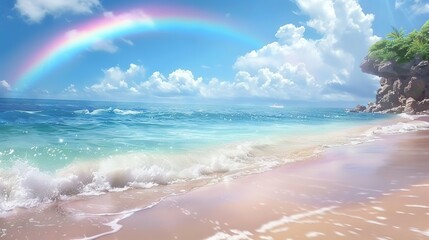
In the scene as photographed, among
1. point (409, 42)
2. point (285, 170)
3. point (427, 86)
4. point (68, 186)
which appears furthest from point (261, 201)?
point (409, 42)

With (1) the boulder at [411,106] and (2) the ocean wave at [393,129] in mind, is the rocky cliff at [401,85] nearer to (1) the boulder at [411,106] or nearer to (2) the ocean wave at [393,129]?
(1) the boulder at [411,106]

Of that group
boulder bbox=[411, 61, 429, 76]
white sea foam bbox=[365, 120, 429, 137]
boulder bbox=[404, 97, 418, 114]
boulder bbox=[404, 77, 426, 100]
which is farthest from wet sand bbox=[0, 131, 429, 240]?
boulder bbox=[411, 61, 429, 76]

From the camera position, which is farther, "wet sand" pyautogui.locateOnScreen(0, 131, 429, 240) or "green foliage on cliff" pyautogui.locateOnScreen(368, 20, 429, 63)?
"green foliage on cliff" pyautogui.locateOnScreen(368, 20, 429, 63)

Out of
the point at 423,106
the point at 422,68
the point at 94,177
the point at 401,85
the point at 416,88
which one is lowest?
the point at 94,177

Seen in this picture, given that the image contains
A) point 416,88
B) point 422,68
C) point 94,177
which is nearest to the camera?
point 94,177

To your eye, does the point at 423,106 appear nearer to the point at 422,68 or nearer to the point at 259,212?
the point at 422,68

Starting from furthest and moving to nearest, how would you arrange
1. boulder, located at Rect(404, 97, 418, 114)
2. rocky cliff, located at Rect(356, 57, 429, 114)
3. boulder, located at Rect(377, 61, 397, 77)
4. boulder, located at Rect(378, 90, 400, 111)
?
boulder, located at Rect(378, 90, 400, 111) < boulder, located at Rect(377, 61, 397, 77) < rocky cliff, located at Rect(356, 57, 429, 114) < boulder, located at Rect(404, 97, 418, 114)

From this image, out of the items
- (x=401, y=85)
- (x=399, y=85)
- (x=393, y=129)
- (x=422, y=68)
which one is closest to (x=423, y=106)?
(x=422, y=68)

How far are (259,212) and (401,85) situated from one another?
7325cm

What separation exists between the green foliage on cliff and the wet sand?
6413 cm

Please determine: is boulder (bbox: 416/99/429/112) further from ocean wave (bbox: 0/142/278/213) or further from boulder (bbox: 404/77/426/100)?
ocean wave (bbox: 0/142/278/213)

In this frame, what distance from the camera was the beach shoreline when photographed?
4.06 metres

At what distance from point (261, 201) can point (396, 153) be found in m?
7.77

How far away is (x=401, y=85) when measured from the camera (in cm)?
6481
